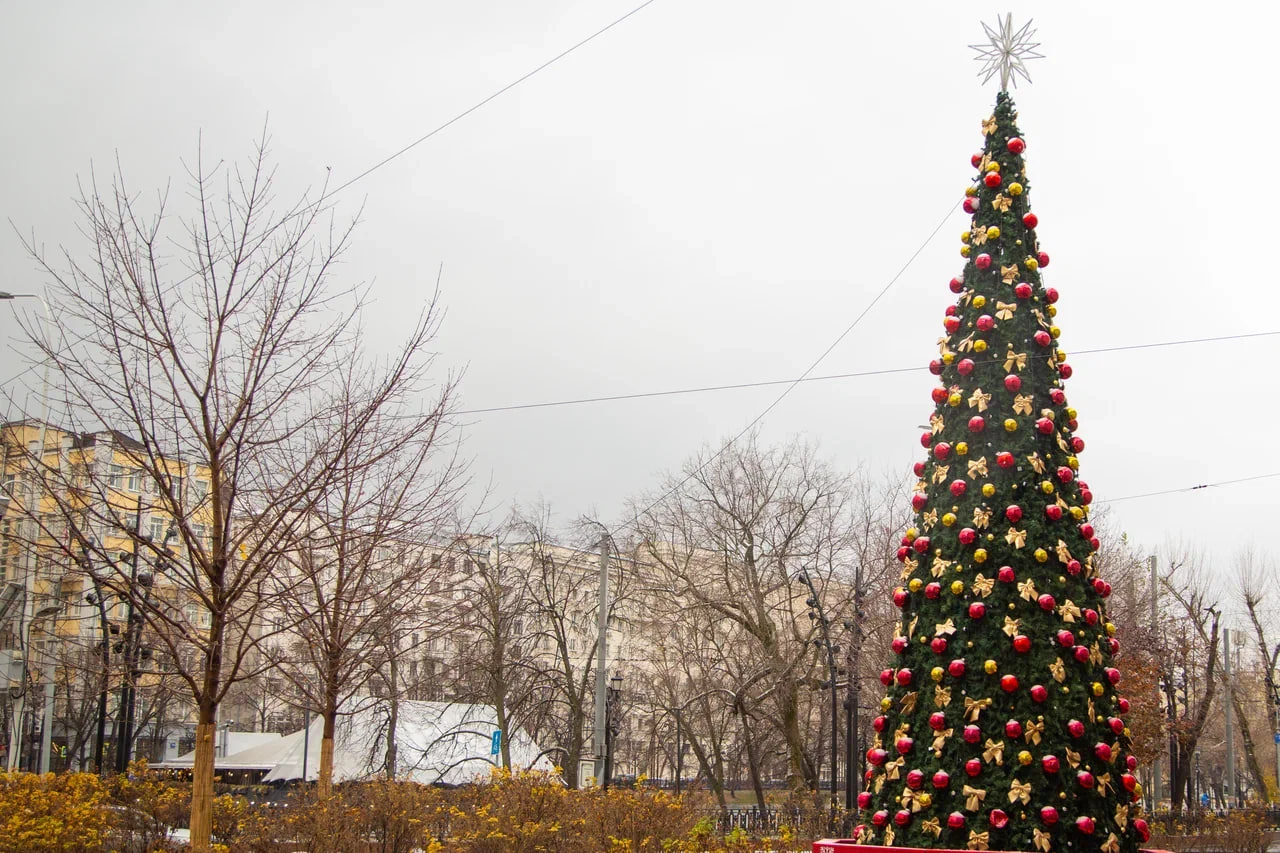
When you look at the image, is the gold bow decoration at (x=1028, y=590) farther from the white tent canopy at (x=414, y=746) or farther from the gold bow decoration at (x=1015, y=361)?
the white tent canopy at (x=414, y=746)

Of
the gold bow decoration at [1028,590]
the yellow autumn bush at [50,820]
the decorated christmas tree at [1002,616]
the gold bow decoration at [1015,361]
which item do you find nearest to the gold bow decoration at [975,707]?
the decorated christmas tree at [1002,616]

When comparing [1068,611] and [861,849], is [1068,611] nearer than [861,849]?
No

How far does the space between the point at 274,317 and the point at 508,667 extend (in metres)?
22.6

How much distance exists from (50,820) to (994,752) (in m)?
9.66

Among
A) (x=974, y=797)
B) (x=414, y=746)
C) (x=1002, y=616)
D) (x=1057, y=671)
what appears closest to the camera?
(x=974, y=797)

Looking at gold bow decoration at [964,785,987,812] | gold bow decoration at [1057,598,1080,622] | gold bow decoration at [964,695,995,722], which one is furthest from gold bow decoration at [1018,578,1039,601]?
gold bow decoration at [964,785,987,812]

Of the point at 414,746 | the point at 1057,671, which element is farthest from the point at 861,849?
the point at 414,746

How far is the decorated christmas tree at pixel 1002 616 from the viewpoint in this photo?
8.10m

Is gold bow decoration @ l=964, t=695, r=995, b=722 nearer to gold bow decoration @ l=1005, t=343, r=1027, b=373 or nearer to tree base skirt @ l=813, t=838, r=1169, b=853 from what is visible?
tree base skirt @ l=813, t=838, r=1169, b=853

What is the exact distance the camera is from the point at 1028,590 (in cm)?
847

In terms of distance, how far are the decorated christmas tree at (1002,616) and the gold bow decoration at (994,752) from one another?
16 millimetres

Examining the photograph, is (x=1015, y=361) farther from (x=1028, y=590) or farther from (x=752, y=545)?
(x=752, y=545)

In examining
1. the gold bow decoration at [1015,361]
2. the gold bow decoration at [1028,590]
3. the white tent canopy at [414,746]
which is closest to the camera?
the gold bow decoration at [1028,590]

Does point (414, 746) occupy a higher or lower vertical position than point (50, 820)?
lower
